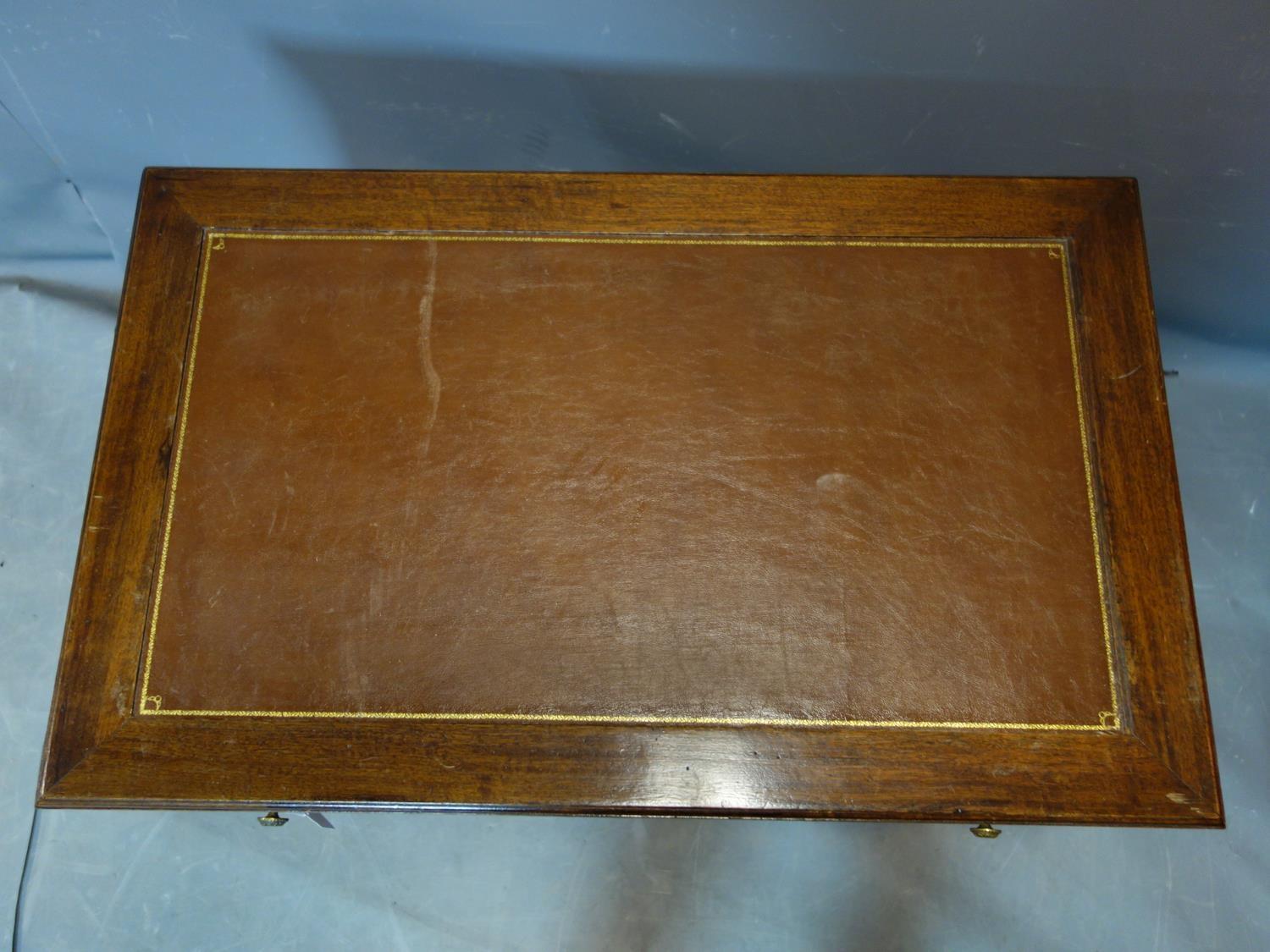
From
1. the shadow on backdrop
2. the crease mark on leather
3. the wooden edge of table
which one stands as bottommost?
the wooden edge of table

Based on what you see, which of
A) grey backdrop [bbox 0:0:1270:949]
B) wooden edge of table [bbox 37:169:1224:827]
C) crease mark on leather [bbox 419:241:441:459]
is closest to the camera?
wooden edge of table [bbox 37:169:1224:827]

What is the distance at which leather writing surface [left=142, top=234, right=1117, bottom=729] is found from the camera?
119 cm

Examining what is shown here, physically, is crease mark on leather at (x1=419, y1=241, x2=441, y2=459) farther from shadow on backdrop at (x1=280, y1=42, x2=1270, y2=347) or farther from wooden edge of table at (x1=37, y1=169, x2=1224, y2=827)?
shadow on backdrop at (x1=280, y1=42, x2=1270, y2=347)

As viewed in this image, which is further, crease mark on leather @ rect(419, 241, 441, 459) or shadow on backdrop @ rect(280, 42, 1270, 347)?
shadow on backdrop @ rect(280, 42, 1270, 347)

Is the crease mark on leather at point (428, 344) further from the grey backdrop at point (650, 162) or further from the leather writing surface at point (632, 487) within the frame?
the grey backdrop at point (650, 162)

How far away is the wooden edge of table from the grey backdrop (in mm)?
347

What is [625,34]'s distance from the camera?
1502 millimetres

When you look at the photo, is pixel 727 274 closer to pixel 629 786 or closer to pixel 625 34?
pixel 625 34

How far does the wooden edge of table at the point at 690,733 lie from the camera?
3.74 ft

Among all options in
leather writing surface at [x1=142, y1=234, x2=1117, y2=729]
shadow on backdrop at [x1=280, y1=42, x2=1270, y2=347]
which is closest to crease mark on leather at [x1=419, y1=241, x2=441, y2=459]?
leather writing surface at [x1=142, y1=234, x2=1117, y2=729]

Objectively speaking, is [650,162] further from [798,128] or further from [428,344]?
[428,344]

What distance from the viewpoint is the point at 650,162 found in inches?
67.5

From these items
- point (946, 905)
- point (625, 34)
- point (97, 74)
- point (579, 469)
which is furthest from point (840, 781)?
point (97, 74)

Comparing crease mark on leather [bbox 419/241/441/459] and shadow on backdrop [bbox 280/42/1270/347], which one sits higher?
shadow on backdrop [bbox 280/42/1270/347]
